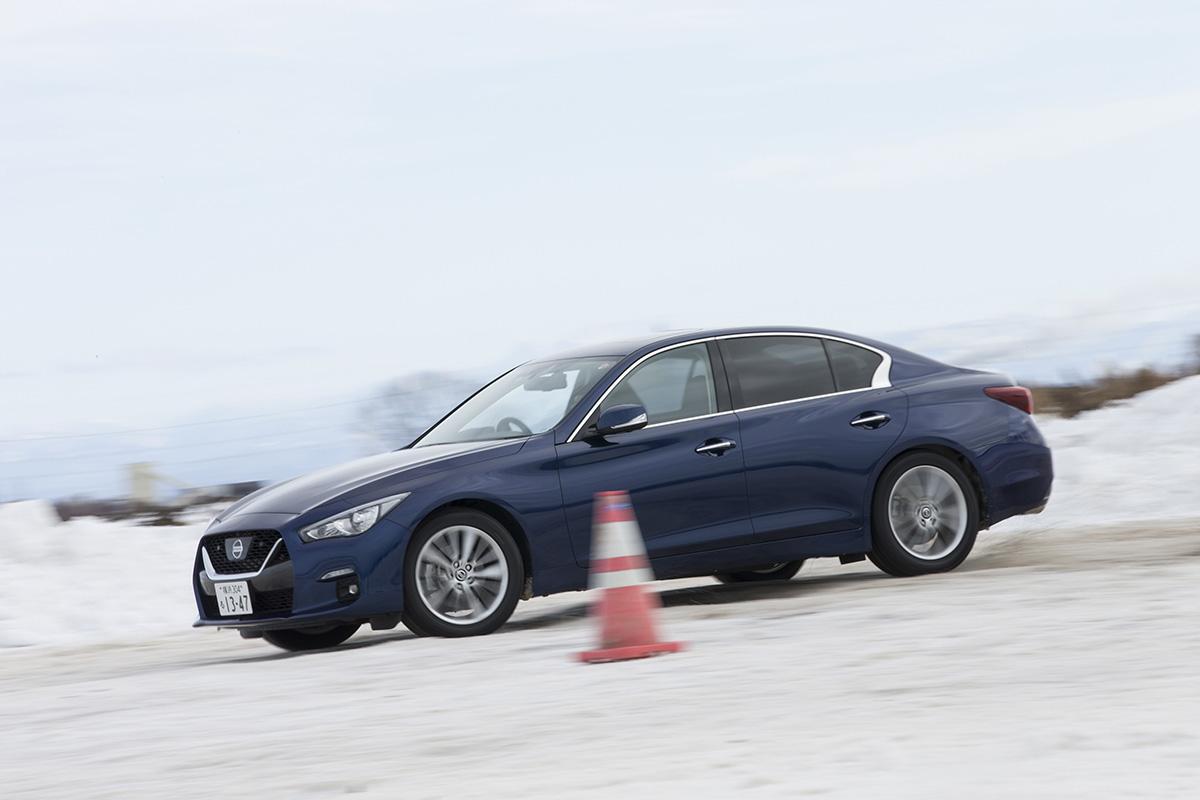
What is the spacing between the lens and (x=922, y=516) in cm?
1056

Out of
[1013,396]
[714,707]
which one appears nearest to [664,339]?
[1013,396]

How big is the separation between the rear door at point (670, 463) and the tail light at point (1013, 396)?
6.22 feet

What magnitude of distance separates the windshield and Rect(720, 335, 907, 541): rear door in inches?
34.3

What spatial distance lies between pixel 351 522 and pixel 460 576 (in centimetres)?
64

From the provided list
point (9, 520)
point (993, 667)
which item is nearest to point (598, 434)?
point (993, 667)

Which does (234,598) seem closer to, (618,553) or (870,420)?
(618,553)

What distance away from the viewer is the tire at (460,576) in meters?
9.10

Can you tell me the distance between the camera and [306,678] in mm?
8273

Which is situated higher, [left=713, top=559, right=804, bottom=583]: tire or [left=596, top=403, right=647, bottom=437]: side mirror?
[left=596, top=403, right=647, bottom=437]: side mirror

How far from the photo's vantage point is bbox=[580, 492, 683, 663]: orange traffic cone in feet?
25.8

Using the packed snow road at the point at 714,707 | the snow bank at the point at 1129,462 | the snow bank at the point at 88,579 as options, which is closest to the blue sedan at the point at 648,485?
the packed snow road at the point at 714,707

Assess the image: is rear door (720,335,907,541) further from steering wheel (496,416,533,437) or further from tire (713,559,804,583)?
tire (713,559,804,583)

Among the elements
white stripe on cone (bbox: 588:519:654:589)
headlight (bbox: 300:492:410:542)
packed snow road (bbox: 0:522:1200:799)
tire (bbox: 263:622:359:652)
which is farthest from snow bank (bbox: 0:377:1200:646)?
white stripe on cone (bbox: 588:519:654:589)

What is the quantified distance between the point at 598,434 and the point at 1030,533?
4979 mm
